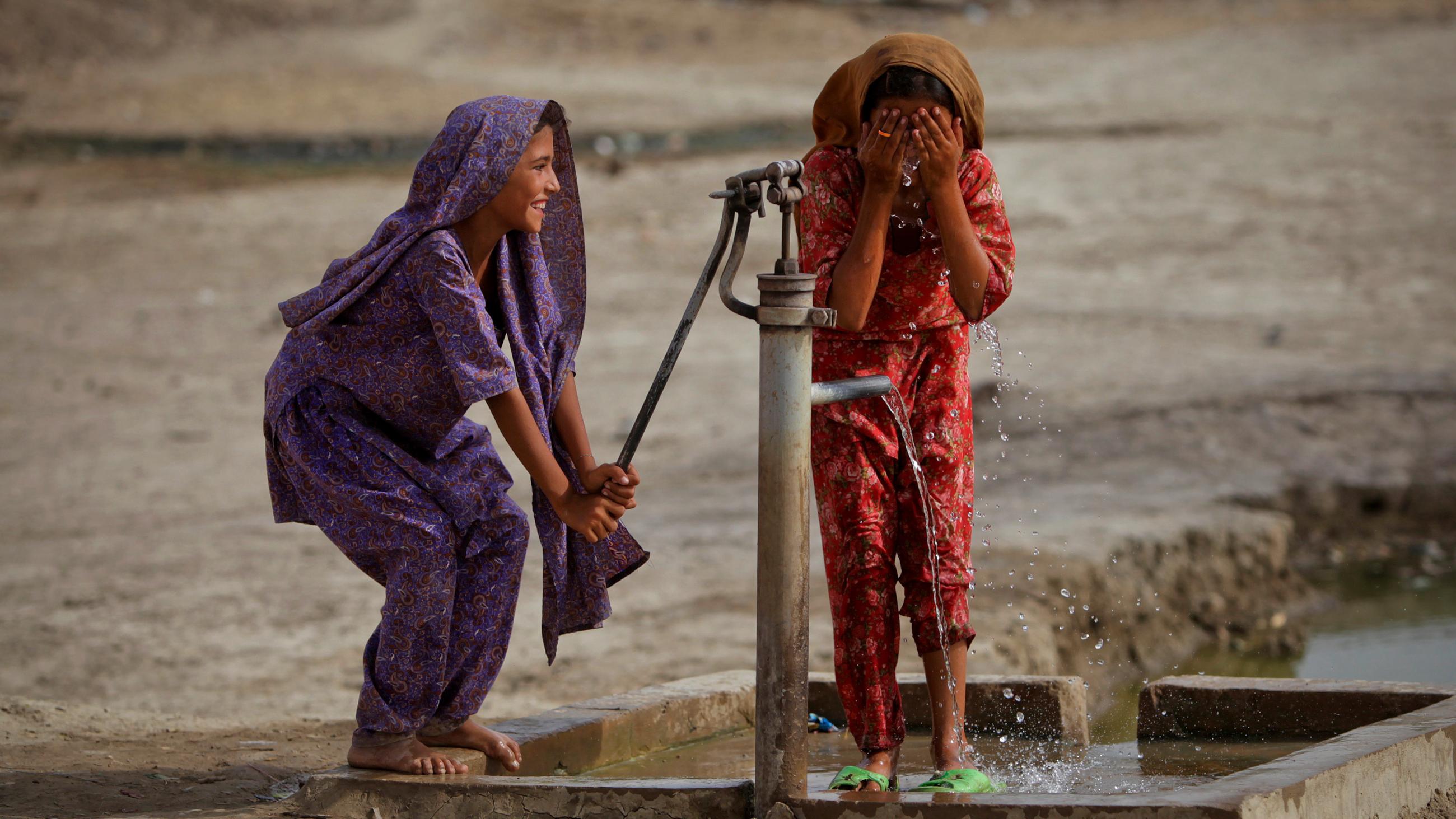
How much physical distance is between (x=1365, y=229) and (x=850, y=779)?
10.5m

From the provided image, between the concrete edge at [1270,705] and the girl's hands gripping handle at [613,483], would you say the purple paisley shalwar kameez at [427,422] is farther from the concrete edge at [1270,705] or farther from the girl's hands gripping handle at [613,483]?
the concrete edge at [1270,705]

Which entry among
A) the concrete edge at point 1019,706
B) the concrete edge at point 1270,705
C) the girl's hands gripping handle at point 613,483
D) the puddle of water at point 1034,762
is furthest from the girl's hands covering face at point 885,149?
the concrete edge at point 1270,705

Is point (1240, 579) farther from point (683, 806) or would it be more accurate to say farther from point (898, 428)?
point (683, 806)

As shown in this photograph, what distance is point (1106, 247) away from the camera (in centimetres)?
1271

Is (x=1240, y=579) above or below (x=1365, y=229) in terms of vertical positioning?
below

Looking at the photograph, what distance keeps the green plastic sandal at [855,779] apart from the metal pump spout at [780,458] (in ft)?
0.83

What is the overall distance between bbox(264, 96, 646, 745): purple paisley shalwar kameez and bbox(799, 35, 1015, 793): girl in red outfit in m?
0.57

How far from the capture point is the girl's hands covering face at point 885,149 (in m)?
3.24

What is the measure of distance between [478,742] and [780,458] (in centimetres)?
106

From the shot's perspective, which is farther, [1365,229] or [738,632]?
[1365,229]

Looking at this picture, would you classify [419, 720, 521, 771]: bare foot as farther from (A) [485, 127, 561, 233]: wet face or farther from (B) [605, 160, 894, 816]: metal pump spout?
(A) [485, 127, 561, 233]: wet face

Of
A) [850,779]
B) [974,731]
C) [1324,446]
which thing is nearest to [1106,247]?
[1324,446]

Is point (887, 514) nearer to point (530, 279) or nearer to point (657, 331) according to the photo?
point (530, 279)

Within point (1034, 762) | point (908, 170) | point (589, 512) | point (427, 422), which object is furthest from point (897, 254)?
point (1034, 762)
